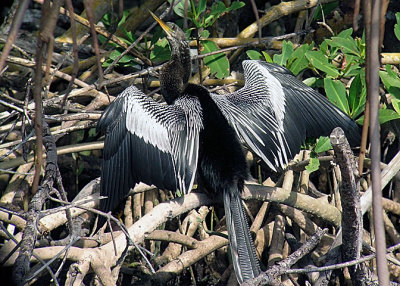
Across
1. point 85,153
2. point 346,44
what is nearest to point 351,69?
point 346,44

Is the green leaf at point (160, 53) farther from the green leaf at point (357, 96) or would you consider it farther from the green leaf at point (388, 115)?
the green leaf at point (388, 115)

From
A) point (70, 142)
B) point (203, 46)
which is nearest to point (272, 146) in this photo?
point (203, 46)

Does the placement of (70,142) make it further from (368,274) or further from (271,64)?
(368,274)

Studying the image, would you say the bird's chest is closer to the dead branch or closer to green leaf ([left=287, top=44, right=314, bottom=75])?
green leaf ([left=287, top=44, right=314, bottom=75])

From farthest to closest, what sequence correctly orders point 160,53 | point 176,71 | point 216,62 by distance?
1. point 160,53
2. point 216,62
3. point 176,71

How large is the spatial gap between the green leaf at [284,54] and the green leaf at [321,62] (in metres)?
0.20

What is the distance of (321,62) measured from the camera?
362 cm

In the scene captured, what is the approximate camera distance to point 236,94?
152 inches

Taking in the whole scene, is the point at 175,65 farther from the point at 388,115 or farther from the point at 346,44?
the point at 388,115

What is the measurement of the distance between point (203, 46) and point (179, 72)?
1.29ft

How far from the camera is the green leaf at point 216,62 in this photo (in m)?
3.93

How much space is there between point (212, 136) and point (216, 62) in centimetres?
82

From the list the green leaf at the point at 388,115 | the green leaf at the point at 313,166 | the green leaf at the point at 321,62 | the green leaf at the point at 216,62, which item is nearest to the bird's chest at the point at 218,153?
the green leaf at the point at 313,166

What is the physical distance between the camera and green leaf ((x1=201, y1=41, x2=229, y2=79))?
3.93 metres
